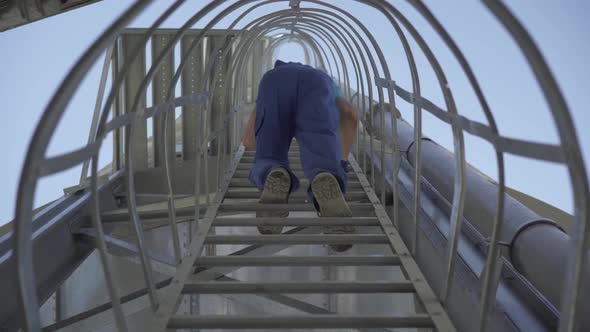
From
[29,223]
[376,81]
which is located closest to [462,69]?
[29,223]

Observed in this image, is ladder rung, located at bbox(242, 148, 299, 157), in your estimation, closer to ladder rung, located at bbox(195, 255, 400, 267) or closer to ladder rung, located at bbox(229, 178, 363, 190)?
ladder rung, located at bbox(229, 178, 363, 190)

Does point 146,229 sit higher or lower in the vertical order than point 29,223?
lower

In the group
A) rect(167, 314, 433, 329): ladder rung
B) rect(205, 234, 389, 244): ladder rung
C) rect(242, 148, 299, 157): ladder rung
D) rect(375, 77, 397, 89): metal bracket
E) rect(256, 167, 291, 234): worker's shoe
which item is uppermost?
rect(375, 77, 397, 89): metal bracket

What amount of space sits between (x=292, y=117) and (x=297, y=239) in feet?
2.50

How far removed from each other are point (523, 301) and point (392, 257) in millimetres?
543

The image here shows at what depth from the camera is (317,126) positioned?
2861 millimetres

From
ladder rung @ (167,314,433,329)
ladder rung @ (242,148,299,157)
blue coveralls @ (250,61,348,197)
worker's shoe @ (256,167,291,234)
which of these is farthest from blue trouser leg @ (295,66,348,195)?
ladder rung @ (242,148,299,157)

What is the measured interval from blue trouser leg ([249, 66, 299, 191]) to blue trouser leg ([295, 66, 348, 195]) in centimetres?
6

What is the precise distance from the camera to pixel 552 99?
3.53 feet

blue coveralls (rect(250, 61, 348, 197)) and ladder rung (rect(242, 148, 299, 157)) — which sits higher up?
blue coveralls (rect(250, 61, 348, 197))

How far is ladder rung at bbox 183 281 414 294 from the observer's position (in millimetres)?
2076

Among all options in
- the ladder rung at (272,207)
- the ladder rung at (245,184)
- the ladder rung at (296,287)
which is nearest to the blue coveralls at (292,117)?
the ladder rung at (272,207)

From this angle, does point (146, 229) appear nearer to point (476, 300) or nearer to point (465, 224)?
point (465, 224)

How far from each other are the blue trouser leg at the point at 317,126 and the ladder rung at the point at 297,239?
0.32 meters
